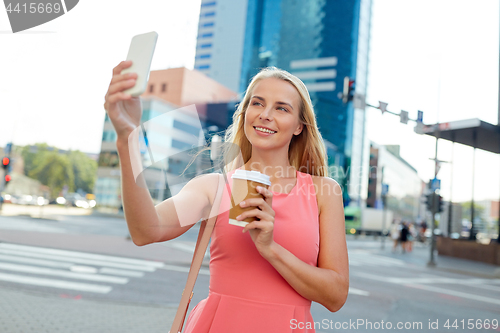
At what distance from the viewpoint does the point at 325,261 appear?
1.47m

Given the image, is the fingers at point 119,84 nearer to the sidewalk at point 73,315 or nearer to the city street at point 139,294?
the city street at point 139,294

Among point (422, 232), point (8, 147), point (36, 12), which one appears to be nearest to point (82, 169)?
point (8, 147)

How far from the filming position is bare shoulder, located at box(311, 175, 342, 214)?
62.6 inches

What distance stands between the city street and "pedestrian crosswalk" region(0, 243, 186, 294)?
2cm

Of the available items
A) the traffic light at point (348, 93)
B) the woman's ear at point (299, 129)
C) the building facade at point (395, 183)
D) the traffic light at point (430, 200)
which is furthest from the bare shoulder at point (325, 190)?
the traffic light at point (430, 200)

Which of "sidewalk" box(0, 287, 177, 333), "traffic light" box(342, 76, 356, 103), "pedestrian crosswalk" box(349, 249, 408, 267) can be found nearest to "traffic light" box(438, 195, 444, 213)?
"pedestrian crosswalk" box(349, 249, 408, 267)

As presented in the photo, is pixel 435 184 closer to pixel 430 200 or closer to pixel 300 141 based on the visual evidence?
pixel 430 200

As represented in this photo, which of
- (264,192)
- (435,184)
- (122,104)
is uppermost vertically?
(435,184)

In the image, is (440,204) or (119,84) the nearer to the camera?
(119,84)

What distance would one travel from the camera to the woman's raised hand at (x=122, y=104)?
0.97m

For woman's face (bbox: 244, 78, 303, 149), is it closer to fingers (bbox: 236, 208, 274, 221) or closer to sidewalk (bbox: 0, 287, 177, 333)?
fingers (bbox: 236, 208, 274, 221)

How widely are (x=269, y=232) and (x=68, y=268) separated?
8521mm

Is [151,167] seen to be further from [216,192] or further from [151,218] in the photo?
[216,192]

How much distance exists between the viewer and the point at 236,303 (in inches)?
55.8
